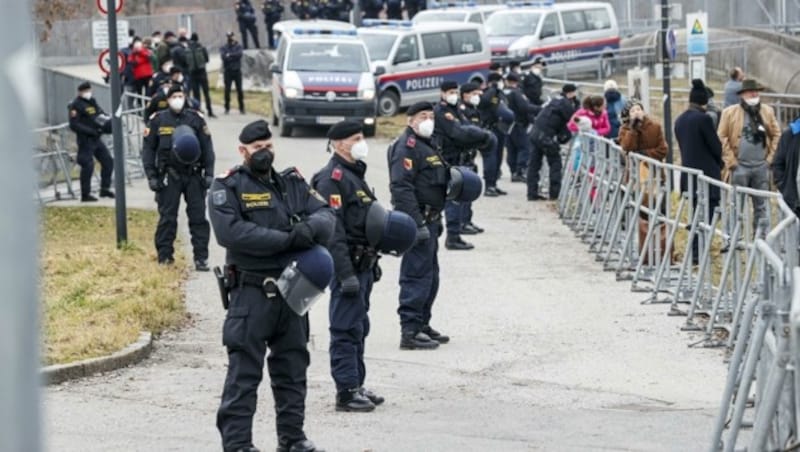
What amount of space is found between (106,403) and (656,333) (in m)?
4.60

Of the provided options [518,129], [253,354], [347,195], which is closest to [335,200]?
[347,195]

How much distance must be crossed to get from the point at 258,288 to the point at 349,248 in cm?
169

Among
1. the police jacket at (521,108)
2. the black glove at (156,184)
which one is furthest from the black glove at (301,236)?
the police jacket at (521,108)

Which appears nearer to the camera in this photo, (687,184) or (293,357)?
(293,357)

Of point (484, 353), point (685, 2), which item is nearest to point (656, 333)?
point (484, 353)

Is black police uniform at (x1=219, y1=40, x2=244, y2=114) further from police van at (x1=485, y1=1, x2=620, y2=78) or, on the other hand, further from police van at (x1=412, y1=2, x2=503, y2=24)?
police van at (x1=412, y1=2, x2=503, y2=24)

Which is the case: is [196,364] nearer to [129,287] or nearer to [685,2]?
[129,287]

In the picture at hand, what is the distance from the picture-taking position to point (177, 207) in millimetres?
15781

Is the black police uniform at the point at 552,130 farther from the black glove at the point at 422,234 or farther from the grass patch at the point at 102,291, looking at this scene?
the black glove at the point at 422,234

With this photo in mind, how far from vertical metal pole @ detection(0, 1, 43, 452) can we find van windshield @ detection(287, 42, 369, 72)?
28.9 meters

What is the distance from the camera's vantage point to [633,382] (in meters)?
10.5

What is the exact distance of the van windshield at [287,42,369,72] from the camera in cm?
3081

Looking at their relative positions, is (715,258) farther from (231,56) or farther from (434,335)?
(231,56)

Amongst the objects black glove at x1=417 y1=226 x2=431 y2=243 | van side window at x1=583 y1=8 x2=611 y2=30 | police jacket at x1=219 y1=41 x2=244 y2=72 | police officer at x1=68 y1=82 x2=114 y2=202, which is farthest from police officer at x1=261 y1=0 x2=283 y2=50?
black glove at x1=417 y1=226 x2=431 y2=243
